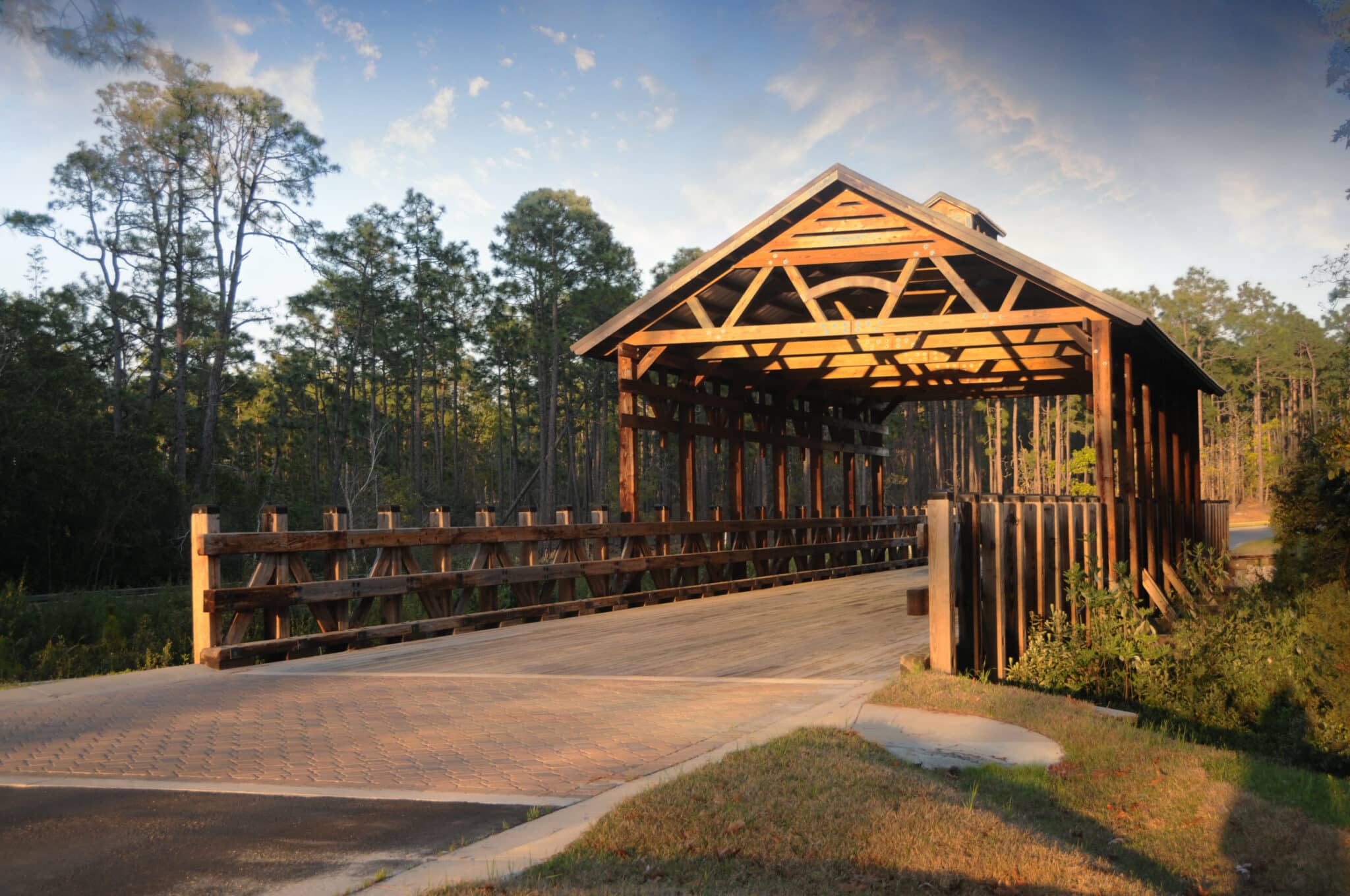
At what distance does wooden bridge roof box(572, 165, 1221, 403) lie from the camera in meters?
13.6

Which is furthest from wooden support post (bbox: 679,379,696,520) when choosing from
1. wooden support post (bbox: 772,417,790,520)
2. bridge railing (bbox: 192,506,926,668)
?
wooden support post (bbox: 772,417,790,520)

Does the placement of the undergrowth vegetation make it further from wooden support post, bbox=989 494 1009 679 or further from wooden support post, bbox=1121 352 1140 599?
wooden support post, bbox=1121 352 1140 599

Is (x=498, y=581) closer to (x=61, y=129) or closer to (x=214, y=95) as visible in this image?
(x=214, y=95)

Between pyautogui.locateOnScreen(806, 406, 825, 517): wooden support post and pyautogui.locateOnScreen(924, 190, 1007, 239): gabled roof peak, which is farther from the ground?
pyautogui.locateOnScreen(924, 190, 1007, 239): gabled roof peak

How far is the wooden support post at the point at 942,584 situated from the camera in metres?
8.02

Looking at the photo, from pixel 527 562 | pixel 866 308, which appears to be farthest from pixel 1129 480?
pixel 866 308

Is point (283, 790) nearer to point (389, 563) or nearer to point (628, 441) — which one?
point (389, 563)

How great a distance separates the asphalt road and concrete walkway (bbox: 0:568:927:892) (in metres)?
0.16

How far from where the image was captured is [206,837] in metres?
4.11

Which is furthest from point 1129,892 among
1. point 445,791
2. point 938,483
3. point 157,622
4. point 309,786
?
point 938,483

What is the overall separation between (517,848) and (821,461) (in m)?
19.0

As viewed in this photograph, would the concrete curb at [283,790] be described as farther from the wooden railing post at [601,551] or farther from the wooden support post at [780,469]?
the wooden support post at [780,469]

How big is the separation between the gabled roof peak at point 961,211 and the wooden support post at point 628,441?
7721mm

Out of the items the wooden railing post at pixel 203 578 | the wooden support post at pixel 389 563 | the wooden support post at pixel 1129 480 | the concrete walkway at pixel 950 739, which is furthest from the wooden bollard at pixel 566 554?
the concrete walkway at pixel 950 739
